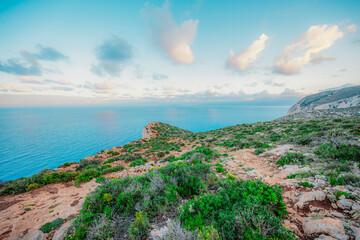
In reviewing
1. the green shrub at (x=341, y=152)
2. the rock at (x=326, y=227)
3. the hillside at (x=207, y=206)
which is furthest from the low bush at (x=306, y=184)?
the green shrub at (x=341, y=152)

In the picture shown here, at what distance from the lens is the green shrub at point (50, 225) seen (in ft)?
14.4

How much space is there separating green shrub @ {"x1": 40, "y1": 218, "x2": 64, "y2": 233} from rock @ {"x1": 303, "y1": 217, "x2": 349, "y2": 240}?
789cm

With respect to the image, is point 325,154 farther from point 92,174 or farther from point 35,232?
point 92,174

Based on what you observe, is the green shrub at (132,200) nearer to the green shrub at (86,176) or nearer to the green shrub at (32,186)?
the green shrub at (86,176)

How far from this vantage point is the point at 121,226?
396 centimetres

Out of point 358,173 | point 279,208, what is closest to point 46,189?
point 279,208

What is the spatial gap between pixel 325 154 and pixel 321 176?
342 cm

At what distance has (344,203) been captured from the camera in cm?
362

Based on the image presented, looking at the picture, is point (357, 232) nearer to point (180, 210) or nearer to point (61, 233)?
point (180, 210)

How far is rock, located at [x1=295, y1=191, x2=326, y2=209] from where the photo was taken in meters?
3.99

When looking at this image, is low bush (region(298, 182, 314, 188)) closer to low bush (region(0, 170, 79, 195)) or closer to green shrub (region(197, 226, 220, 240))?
green shrub (region(197, 226, 220, 240))

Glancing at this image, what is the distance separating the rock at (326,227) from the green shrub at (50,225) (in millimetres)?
7885

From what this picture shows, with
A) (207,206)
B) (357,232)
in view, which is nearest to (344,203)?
(357,232)

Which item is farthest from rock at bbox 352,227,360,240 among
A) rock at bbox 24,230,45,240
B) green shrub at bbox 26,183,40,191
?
green shrub at bbox 26,183,40,191
